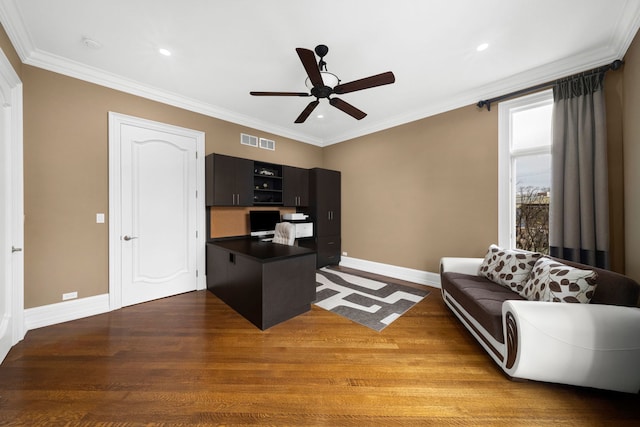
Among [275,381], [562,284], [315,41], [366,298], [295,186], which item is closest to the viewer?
[275,381]

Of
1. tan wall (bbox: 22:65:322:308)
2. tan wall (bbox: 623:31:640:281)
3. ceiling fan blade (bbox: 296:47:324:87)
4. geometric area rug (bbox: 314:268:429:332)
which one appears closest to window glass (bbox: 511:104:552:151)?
tan wall (bbox: 623:31:640:281)

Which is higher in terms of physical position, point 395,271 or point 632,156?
point 632,156

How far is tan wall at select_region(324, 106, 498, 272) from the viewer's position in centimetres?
320

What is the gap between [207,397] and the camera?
4.94 ft

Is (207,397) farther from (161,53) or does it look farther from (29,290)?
(161,53)

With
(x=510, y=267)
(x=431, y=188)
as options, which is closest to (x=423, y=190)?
(x=431, y=188)

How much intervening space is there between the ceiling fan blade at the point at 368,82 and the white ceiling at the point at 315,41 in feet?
1.52

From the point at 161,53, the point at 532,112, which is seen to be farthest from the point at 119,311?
the point at 532,112

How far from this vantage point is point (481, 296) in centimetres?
210

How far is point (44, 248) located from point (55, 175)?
79 cm

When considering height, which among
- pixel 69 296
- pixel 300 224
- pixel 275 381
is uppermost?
pixel 300 224

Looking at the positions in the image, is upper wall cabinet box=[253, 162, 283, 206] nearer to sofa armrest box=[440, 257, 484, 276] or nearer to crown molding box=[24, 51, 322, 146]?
crown molding box=[24, 51, 322, 146]

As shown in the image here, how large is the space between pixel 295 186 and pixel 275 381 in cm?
335

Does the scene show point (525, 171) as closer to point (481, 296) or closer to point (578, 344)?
point (481, 296)
